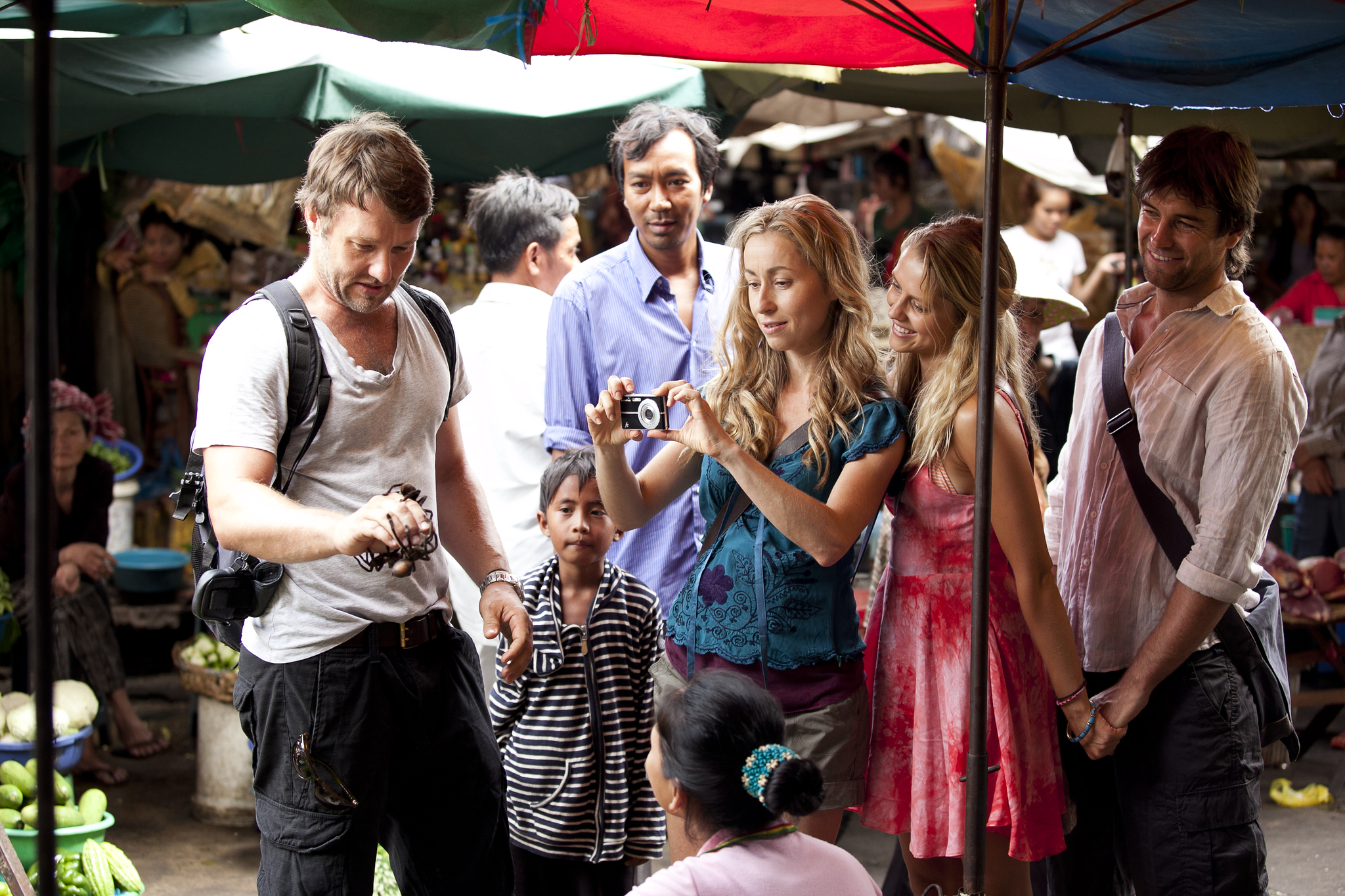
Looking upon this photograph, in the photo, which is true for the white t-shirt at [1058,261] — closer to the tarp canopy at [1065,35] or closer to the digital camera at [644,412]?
the tarp canopy at [1065,35]

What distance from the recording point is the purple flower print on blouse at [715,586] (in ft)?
7.46

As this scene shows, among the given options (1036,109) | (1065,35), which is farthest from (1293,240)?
(1065,35)

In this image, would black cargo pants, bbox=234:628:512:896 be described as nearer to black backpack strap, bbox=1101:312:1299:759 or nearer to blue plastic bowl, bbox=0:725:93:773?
black backpack strap, bbox=1101:312:1299:759

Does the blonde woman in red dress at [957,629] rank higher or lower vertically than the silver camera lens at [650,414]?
lower

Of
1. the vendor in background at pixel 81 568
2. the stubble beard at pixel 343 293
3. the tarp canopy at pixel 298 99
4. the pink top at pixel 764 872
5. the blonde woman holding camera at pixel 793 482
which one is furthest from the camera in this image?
the vendor in background at pixel 81 568

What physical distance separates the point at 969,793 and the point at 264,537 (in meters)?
1.29

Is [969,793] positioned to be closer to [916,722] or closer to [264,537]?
[916,722]

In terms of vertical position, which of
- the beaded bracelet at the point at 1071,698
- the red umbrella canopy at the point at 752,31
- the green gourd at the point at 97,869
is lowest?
the green gourd at the point at 97,869

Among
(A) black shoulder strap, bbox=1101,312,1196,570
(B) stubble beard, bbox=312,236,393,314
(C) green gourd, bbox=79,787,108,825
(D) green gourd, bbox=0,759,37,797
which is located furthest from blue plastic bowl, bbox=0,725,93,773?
(A) black shoulder strap, bbox=1101,312,1196,570

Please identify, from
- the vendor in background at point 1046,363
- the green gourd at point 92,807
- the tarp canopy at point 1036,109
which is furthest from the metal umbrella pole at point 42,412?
the tarp canopy at point 1036,109

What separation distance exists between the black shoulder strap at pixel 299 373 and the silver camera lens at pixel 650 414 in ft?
1.92

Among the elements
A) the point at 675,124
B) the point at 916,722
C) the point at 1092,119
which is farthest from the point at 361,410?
the point at 1092,119

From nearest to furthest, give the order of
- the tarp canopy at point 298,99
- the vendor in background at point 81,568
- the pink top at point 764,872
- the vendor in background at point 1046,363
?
the pink top at point 764,872, the vendor in background at point 1046,363, the tarp canopy at point 298,99, the vendor in background at point 81,568

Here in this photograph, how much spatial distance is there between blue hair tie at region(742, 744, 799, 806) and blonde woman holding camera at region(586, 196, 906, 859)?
36 centimetres
